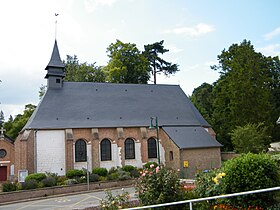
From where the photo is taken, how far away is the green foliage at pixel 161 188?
31.9ft

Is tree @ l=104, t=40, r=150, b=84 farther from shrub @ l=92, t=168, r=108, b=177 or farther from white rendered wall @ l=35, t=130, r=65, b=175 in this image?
shrub @ l=92, t=168, r=108, b=177

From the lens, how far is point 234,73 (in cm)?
3697

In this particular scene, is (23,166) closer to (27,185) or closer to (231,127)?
(27,185)

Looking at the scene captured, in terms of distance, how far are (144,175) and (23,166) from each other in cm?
2009

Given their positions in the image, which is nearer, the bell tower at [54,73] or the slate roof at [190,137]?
the slate roof at [190,137]

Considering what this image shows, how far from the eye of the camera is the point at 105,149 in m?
30.8

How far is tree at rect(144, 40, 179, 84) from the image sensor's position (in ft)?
180

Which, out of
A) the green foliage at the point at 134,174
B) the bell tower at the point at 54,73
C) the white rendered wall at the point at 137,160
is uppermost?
the bell tower at the point at 54,73

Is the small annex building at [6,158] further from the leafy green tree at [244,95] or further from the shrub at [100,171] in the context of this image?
the leafy green tree at [244,95]

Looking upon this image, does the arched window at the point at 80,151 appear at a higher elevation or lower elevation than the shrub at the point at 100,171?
higher

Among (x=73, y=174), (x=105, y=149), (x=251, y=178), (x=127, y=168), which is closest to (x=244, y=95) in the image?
(x=127, y=168)

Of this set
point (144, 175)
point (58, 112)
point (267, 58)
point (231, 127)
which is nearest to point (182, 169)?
point (231, 127)

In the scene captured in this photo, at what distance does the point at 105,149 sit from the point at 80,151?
2670 mm

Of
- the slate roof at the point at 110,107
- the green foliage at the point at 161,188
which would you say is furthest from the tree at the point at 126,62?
the green foliage at the point at 161,188
